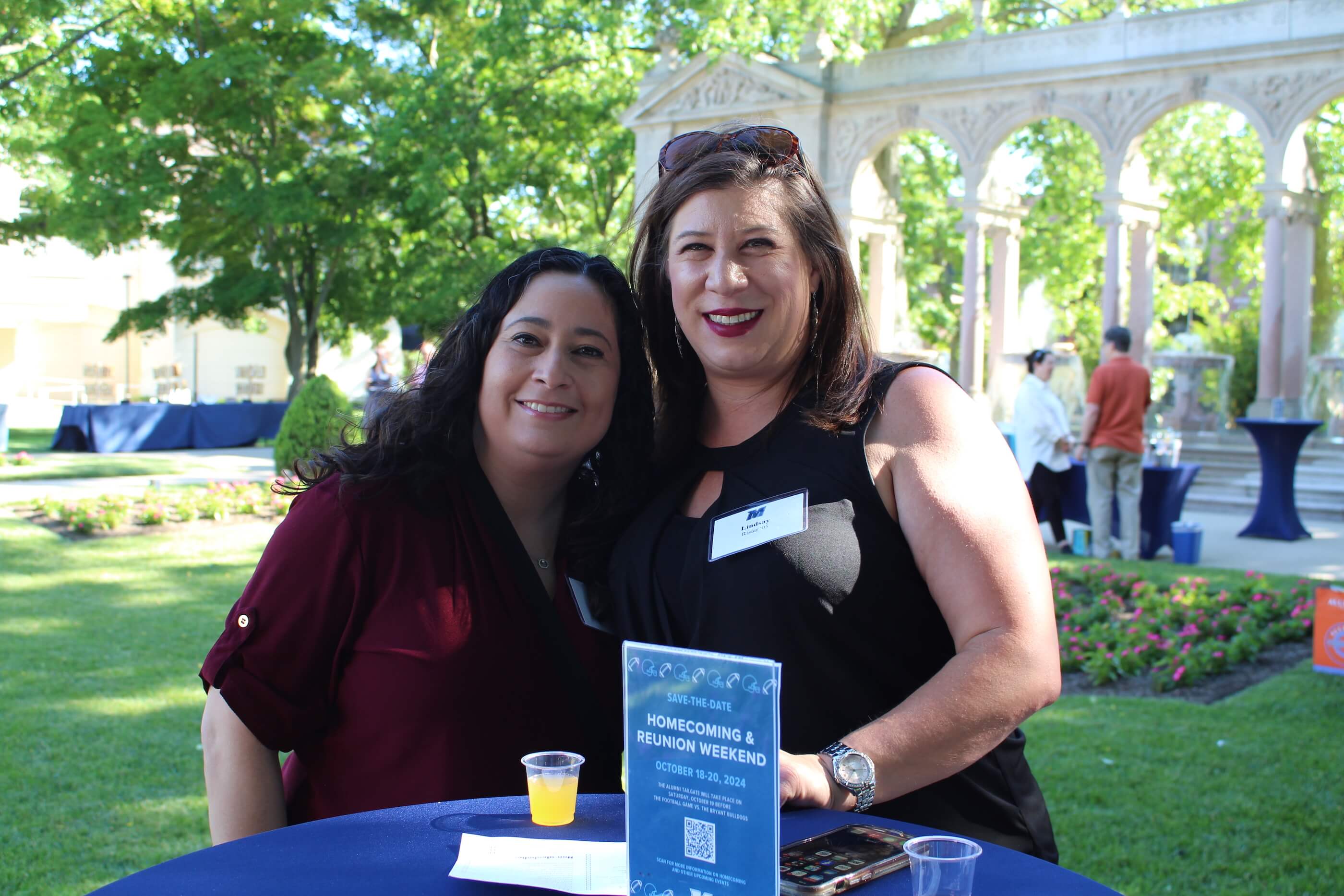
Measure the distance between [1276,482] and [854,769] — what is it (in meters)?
13.3

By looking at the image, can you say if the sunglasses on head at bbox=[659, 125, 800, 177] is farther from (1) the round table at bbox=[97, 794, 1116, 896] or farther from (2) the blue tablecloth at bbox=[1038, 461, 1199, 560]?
(2) the blue tablecloth at bbox=[1038, 461, 1199, 560]

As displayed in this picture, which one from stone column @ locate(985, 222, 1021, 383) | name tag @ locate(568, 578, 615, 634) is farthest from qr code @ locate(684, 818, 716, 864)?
stone column @ locate(985, 222, 1021, 383)

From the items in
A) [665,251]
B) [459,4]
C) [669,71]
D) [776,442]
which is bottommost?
[776,442]

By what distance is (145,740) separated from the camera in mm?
5918

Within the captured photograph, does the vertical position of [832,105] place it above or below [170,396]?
above

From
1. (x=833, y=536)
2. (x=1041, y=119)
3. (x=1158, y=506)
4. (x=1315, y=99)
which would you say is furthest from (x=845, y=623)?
(x=1041, y=119)

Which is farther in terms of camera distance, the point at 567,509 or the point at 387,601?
the point at 567,509

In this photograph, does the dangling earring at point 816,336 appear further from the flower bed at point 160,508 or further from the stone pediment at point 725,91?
the stone pediment at point 725,91

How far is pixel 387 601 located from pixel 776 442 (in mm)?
819

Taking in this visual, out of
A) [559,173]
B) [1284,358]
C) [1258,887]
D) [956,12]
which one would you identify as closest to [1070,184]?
[956,12]

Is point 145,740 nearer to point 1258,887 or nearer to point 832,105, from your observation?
point 1258,887

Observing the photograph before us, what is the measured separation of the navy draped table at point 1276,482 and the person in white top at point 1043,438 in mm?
2383

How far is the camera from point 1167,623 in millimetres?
8391

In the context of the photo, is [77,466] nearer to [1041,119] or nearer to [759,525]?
[1041,119]
